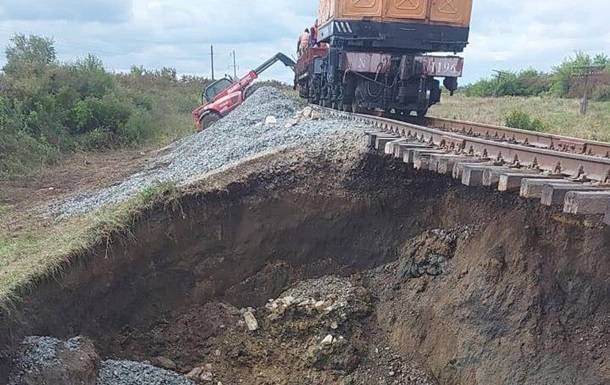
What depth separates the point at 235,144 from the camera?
1123cm

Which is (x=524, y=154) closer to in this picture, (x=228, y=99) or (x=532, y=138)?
(x=532, y=138)

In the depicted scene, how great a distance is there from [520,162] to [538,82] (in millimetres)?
37980

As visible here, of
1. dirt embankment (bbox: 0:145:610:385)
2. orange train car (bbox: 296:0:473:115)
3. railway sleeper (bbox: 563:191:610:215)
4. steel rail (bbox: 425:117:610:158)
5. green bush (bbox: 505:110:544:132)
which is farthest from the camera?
green bush (bbox: 505:110:544:132)

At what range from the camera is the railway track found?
4.36m

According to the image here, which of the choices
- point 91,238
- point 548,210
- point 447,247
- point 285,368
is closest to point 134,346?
point 91,238

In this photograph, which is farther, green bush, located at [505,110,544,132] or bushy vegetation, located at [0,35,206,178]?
bushy vegetation, located at [0,35,206,178]

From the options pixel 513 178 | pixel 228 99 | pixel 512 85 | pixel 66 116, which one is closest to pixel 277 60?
pixel 228 99

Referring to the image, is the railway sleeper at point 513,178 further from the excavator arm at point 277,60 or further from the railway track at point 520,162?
the excavator arm at point 277,60

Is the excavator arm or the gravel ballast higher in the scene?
the excavator arm

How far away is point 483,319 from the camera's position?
668cm

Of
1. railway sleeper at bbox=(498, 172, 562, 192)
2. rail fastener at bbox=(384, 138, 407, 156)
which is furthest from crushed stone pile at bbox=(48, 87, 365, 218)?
railway sleeper at bbox=(498, 172, 562, 192)

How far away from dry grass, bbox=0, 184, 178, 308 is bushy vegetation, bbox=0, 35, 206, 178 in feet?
21.5

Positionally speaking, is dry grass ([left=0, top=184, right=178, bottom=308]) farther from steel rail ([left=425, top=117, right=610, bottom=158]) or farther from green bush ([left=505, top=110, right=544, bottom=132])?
green bush ([left=505, top=110, right=544, bottom=132])

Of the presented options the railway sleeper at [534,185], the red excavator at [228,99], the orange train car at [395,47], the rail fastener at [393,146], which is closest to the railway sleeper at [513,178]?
the railway sleeper at [534,185]
